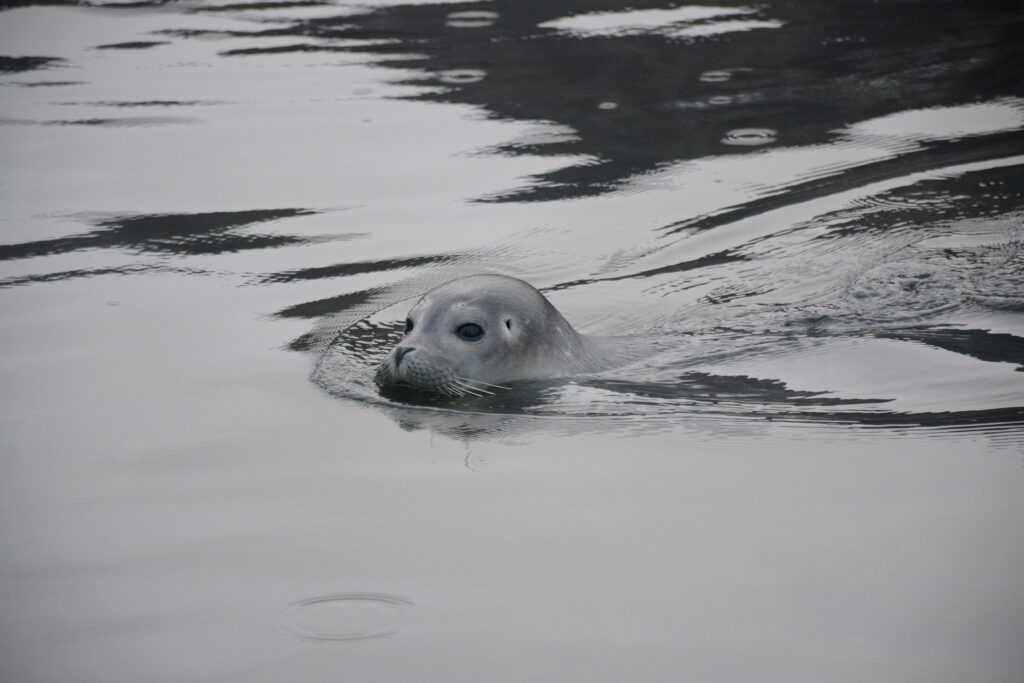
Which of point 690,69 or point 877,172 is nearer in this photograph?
point 877,172

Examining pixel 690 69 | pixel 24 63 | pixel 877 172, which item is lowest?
pixel 877 172

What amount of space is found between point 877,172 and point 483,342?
13.5 ft

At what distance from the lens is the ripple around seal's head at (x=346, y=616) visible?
350 cm

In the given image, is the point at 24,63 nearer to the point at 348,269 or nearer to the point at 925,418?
the point at 348,269

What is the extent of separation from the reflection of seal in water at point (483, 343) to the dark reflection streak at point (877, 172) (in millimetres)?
2208

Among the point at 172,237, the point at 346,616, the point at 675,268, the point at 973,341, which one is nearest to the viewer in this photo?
the point at 346,616

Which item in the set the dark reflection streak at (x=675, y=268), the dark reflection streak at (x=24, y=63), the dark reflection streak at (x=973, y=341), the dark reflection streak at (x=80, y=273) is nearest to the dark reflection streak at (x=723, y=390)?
the dark reflection streak at (x=973, y=341)

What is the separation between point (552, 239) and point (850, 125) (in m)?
3.35

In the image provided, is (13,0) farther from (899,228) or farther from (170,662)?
(170,662)

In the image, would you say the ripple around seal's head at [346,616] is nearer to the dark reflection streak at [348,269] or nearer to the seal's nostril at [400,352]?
the seal's nostril at [400,352]

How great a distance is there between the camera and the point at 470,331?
6.18 m

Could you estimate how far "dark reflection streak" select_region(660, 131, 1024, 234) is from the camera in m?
8.58

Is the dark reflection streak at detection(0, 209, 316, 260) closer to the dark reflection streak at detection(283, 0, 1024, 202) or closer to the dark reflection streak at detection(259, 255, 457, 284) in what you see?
the dark reflection streak at detection(259, 255, 457, 284)

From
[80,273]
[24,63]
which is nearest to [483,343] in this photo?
[80,273]
